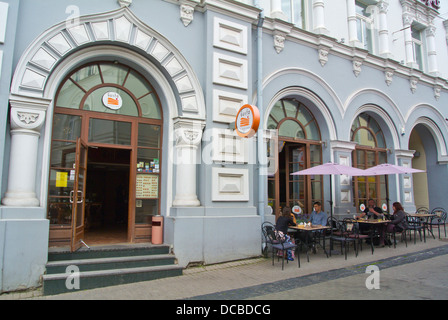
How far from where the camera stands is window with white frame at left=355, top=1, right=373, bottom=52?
12719mm

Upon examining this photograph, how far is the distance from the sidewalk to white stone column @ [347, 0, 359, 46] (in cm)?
693

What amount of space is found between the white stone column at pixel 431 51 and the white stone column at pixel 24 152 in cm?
1516

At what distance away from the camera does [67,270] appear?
239 inches

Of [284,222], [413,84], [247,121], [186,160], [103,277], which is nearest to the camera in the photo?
[103,277]

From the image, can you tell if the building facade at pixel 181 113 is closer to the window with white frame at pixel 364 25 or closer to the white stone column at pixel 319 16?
the white stone column at pixel 319 16

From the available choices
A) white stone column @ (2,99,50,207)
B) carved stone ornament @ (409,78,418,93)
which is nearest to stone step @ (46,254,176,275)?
white stone column @ (2,99,50,207)

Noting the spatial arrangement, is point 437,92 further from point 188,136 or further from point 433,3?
point 188,136

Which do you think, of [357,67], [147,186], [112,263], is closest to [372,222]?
[357,67]

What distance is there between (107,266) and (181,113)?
350cm

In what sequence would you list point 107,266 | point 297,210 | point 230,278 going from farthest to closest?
1. point 297,210
2. point 230,278
3. point 107,266

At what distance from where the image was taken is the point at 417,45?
15.2m

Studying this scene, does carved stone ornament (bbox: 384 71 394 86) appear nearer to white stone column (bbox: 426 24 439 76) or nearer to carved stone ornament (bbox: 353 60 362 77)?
carved stone ornament (bbox: 353 60 362 77)

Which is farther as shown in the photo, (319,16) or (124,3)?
(319,16)

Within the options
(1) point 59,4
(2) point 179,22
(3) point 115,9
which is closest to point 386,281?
(2) point 179,22
